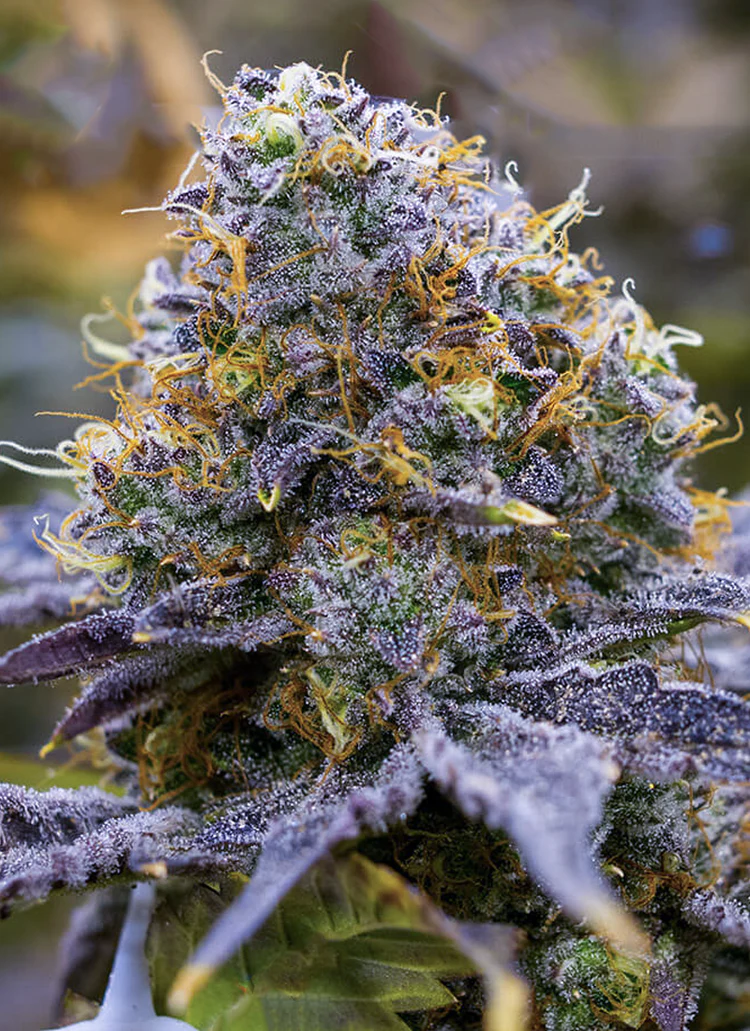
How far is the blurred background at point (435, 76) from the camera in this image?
52.4 inches

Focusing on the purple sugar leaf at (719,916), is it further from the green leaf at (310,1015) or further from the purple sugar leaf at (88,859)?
the purple sugar leaf at (88,859)

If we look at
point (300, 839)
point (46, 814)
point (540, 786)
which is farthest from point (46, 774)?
point (540, 786)

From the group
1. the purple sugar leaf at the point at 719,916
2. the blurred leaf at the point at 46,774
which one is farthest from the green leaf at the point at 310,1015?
the blurred leaf at the point at 46,774

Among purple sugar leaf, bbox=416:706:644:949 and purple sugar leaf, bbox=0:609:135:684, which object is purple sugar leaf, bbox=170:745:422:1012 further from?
purple sugar leaf, bbox=0:609:135:684

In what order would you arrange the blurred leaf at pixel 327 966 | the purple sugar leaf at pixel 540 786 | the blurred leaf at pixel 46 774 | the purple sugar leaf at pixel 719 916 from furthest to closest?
1. the blurred leaf at pixel 46 774
2. the purple sugar leaf at pixel 719 916
3. the blurred leaf at pixel 327 966
4. the purple sugar leaf at pixel 540 786

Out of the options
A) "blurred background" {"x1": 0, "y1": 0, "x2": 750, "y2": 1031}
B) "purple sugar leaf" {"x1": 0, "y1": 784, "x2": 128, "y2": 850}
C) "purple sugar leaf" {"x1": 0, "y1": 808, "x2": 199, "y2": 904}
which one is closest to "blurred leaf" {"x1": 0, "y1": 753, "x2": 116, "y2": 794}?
"blurred background" {"x1": 0, "y1": 0, "x2": 750, "y2": 1031}

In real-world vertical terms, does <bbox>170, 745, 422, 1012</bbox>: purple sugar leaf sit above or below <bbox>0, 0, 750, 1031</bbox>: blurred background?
below

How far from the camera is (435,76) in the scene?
1.09 meters

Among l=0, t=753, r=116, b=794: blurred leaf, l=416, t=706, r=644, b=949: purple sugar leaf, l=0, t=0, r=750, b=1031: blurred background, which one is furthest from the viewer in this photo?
l=0, t=0, r=750, b=1031: blurred background

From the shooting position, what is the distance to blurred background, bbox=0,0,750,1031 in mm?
Answer: 1330

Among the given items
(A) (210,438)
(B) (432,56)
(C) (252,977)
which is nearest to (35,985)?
(C) (252,977)

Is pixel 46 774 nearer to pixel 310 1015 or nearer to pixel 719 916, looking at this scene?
pixel 310 1015

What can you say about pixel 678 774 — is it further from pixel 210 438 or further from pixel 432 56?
pixel 432 56

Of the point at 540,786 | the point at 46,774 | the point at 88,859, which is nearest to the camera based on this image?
the point at 540,786
